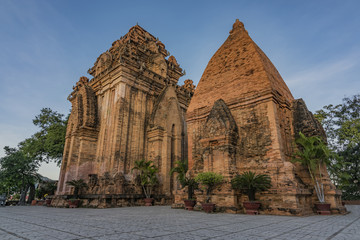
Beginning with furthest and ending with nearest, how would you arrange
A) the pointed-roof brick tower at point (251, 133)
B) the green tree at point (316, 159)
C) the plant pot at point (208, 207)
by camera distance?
1. the green tree at point (316, 159)
2. the plant pot at point (208, 207)
3. the pointed-roof brick tower at point (251, 133)

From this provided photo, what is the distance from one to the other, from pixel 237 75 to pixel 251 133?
3314mm

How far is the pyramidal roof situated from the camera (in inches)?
401

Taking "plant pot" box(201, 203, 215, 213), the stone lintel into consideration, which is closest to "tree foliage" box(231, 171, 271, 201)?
"plant pot" box(201, 203, 215, 213)

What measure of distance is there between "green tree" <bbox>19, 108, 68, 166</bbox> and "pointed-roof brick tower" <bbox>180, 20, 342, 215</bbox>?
50.8ft

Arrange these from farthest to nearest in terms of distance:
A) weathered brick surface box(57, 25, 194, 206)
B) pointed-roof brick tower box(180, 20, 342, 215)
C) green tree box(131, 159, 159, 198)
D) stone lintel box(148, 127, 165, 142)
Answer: stone lintel box(148, 127, 165, 142) < weathered brick surface box(57, 25, 194, 206) < green tree box(131, 159, 159, 198) < pointed-roof brick tower box(180, 20, 342, 215)

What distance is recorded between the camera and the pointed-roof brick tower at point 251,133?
8.00 meters

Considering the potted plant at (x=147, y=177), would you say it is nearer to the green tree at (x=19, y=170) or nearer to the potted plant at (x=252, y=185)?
the potted plant at (x=252, y=185)

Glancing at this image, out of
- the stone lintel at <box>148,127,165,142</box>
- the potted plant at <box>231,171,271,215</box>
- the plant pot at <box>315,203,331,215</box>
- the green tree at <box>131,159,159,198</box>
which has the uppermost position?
the stone lintel at <box>148,127,165,142</box>

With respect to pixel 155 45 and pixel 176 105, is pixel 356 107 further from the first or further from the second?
pixel 155 45

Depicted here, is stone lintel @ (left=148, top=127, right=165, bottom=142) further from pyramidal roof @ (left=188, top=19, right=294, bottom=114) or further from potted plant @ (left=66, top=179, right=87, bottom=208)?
potted plant @ (left=66, top=179, right=87, bottom=208)

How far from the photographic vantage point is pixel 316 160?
340 inches

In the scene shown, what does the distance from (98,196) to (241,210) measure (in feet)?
26.5

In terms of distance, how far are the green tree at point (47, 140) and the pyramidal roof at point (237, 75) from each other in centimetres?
1554

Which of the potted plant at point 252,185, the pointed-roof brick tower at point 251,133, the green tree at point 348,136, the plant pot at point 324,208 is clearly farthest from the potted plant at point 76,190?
the green tree at point 348,136
